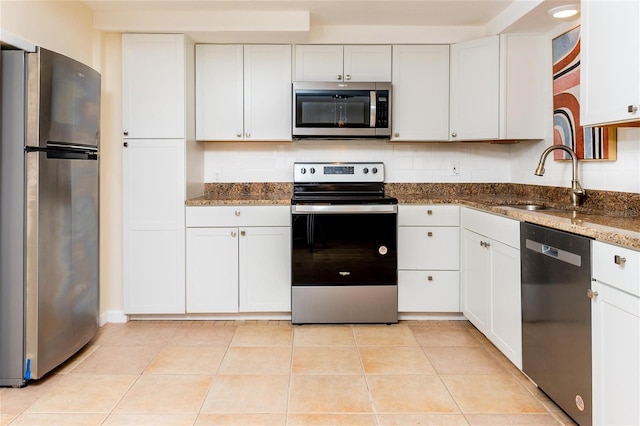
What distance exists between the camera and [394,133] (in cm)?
351

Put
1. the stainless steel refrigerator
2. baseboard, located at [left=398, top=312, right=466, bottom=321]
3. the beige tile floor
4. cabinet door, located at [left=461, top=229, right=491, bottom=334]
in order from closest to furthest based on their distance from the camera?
1. the beige tile floor
2. the stainless steel refrigerator
3. cabinet door, located at [left=461, top=229, right=491, bottom=334]
4. baseboard, located at [left=398, top=312, right=466, bottom=321]

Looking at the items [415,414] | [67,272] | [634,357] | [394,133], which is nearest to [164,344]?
[67,272]

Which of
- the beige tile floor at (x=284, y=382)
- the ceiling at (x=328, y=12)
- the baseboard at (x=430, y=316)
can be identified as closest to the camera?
the beige tile floor at (x=284, y=382)

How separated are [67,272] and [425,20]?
2.91m

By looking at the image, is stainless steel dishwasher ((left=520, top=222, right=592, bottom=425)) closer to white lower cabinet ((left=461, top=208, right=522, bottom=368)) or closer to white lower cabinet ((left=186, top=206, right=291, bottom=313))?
white lower cabinet ((left=461, top=208, right=522, bottom=368))

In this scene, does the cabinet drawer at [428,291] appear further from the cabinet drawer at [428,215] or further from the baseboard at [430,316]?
the cabinet drawer at [428,215]

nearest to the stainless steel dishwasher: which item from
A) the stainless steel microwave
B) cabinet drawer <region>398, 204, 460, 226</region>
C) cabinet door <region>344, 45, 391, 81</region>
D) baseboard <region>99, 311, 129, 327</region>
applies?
cabinet drawer <region>398, 204, 460, 226</region>

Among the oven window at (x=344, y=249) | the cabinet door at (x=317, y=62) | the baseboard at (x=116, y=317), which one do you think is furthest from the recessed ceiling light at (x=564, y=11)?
the baseboard at (x=116, y=317)

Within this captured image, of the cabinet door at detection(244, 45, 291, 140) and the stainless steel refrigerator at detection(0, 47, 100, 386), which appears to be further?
the cabinet door at detection(244, 45, 291, 140)

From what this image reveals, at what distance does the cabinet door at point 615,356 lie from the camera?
58.1 inches

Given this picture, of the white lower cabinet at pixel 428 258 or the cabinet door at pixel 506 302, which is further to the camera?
the white lower cabinet at pixel 428 258

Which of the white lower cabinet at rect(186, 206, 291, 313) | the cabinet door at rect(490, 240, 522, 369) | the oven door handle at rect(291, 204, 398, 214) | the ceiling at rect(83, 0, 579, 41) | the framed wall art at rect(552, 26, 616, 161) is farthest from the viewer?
the white lower cabinet at rect(186, 206, 291, 313)

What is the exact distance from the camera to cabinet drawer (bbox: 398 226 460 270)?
331cm

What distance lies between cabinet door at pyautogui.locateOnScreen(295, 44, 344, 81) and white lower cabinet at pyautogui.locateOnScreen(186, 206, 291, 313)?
106 centimetres
